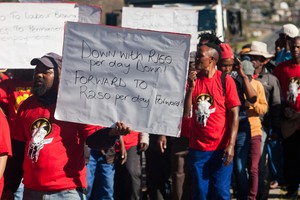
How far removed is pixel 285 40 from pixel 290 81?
1.18 metres

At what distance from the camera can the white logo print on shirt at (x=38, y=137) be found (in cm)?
624

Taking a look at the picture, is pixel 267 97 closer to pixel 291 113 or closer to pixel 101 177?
pixel 291 113

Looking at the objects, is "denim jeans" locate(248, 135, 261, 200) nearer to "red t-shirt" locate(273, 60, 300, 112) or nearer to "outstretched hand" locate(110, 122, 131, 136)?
"red t-shirt" locate(273, 60, 300, 112)

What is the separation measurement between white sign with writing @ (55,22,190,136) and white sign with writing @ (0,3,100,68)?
80.8 inches

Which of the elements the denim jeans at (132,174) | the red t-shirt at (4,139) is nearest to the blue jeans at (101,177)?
the denim jeans at (132,174)

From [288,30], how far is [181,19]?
1.31 metres

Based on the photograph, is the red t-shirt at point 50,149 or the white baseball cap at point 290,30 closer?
the red t-shirt at point 50,149

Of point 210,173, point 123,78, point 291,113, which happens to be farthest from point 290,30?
point 123,78

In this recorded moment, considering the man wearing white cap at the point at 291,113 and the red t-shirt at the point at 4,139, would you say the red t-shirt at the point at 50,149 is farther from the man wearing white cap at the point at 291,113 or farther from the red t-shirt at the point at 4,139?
the man wearing white cap at the point at 291,113

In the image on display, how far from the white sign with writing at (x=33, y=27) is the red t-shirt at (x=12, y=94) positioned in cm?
24

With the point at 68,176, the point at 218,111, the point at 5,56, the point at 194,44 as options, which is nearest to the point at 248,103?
the point at 218,111

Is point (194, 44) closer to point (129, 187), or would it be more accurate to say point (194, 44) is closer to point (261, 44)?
point (261, 44)

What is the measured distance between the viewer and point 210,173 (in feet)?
26.0

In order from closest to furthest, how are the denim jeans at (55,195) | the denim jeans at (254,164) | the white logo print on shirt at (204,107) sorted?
the denim jeans at (55,195) → the white logo print on shirt at (204,107) → the denim jeans at (254,164)
